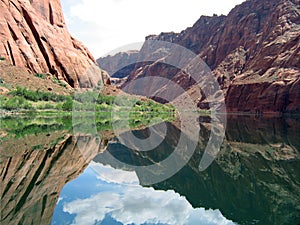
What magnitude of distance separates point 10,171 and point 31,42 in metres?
90.3

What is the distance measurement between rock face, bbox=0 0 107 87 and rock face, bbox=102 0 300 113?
61537mm

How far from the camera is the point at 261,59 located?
14125cm

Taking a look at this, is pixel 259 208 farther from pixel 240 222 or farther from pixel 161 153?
pixel 161 153

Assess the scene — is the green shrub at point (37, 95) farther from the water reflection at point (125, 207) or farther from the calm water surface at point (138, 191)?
the water reflection at point (125, 207)

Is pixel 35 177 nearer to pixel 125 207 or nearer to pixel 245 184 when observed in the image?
pixel 125 207

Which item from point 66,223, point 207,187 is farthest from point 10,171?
point 207,187

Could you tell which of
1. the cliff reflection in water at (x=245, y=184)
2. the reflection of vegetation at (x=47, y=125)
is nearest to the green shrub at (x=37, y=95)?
the reflection of vegetation at (x=47, y=125)

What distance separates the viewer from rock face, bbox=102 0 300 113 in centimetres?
10938

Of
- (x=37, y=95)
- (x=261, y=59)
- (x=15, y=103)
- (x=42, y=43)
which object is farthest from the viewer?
(x=261, y=59)

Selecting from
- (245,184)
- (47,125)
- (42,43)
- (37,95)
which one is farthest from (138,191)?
(42,43)

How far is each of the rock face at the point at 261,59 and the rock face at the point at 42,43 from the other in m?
61.5

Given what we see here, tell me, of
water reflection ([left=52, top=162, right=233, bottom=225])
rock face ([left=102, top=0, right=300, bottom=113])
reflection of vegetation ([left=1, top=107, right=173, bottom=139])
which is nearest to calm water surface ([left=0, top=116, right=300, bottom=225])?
water reflection ([left=52, top=162, right=233, bottom=225])

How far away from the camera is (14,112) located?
2518 inches

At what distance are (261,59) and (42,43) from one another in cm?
9833
